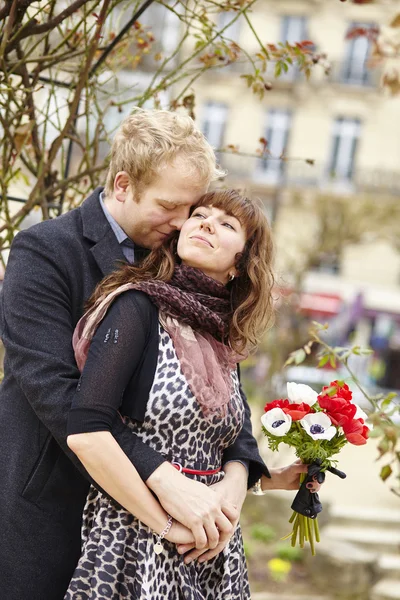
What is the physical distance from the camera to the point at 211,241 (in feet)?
7.27

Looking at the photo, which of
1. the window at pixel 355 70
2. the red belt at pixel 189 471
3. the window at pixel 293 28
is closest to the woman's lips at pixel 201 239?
the red belt at pixel 189 471

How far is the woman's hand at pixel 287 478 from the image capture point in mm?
2451

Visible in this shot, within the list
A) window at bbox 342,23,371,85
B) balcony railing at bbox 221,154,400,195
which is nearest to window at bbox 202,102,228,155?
balcony railing at bbox 221,154,400,195

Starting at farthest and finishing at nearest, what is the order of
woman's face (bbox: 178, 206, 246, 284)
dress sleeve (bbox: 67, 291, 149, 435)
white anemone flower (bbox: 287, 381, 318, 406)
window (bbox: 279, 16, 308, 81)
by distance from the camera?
window (bbox: 279, 16, 308, 81), white anemone flower (bbox: 287, 381, 318, 406), woman's face (bbox: 178, 206, 246, 284), dress sleeve (bbox: 67, 291, 149, 435)

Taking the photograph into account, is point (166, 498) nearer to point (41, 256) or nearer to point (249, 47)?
point (41, 256)

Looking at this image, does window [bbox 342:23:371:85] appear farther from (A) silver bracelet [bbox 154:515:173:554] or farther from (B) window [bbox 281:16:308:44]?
(A) silver bracelet [bbox 154:515:173:554]

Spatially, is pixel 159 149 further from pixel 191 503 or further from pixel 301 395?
pixel 191 503

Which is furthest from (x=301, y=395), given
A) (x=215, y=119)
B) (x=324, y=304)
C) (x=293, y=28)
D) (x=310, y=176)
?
(x=293, y=28)

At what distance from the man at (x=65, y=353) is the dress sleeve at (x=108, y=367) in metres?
0.07

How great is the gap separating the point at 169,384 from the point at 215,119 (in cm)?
2670

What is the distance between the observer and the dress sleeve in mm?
1979

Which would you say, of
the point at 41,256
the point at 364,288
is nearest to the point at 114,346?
the point at 41,256

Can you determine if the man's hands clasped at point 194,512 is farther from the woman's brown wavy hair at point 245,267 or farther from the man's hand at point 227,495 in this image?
the woman's brown wavy hair at point 245,267

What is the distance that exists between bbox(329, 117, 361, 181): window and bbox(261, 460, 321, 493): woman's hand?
2583 centimetres
